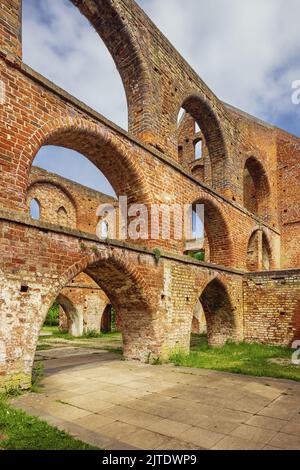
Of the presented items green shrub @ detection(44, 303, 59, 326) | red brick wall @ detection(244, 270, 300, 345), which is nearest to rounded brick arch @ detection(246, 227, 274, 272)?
red brick wall @ detection(244, 270, 300, 345)

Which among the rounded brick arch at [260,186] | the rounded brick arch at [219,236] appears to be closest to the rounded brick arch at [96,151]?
the rounded brick arch at [219,236]

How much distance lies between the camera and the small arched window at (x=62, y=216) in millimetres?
19469

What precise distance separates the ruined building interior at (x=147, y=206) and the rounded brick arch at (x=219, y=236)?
0.04 metres

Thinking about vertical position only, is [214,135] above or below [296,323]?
above

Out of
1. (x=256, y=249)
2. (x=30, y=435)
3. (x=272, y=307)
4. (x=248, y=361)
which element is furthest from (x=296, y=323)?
(x=30, y=435)

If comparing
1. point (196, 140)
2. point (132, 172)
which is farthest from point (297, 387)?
point (196, 140)

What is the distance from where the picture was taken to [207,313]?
1351cm

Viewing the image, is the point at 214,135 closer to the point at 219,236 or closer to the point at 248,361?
the point at 219,236

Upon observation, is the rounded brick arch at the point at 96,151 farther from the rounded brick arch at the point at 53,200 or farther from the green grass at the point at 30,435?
the rounded brick arch at the point at 53,200

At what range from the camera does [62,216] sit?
1966 cm

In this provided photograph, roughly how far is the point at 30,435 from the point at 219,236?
10742 millimetres

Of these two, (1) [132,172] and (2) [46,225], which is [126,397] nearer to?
(2) [46,225]

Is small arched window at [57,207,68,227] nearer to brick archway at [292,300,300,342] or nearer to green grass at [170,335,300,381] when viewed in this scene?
green grass at [170,335,300,381]

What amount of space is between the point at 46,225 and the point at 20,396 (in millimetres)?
2701
